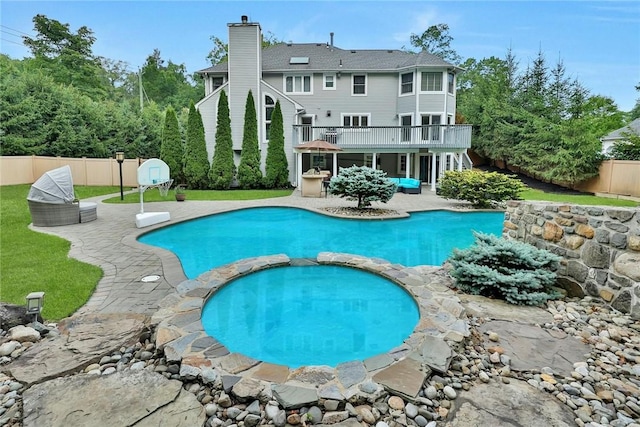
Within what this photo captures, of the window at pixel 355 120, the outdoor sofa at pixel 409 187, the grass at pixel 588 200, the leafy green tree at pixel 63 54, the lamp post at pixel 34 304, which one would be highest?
the leafy green tree at pixel 63 54

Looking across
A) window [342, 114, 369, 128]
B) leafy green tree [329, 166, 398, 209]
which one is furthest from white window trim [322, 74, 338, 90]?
leafy green tree [329, 166, 398, 209]

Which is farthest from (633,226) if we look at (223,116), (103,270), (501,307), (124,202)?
(223,116)

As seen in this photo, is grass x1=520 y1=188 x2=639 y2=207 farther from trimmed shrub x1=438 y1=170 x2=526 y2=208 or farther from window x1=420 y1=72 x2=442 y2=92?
window x1=420 y1=72 x2=442 y2=92

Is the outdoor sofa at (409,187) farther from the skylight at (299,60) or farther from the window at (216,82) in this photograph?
the window at (216,82)

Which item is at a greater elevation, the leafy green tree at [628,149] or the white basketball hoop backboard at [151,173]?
the leafy green tree at [628,149]

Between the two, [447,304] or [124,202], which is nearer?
[447,304]

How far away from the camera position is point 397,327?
417cm

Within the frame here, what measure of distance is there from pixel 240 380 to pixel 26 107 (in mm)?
20123

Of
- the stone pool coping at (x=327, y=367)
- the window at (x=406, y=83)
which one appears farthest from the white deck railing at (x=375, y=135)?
the stone pool coping at (x=327, y=367)

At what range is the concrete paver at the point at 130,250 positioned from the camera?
14.6 ft

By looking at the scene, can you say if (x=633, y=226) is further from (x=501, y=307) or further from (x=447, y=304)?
(x=447, y=304)

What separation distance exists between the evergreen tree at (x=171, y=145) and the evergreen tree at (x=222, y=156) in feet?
6.19

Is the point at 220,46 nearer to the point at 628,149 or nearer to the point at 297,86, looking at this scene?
the point at 297,86

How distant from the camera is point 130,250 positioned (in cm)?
677
